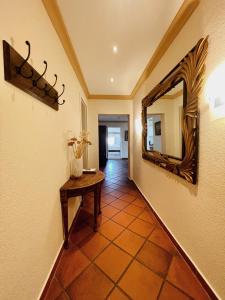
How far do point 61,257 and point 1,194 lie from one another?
3.80ft

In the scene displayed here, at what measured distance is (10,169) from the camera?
689 millimetres

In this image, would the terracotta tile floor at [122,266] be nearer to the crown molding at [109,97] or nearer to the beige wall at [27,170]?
the beige wall at [27,170]

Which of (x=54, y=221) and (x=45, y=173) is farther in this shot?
(x=54, y=221)

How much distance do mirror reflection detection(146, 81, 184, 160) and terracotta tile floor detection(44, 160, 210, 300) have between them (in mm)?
1045

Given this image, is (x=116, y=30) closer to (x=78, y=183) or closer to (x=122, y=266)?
(x=78, y=183)

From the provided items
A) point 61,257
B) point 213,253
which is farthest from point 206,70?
point 61,257

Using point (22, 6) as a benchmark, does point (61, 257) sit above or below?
below

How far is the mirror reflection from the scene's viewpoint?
1424 millimetres

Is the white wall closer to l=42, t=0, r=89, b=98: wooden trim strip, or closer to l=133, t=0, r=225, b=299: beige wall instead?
l=42, t=0, r=89, b=98: wooden trim strip

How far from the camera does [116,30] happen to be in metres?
1.49

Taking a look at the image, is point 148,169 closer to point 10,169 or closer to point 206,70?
point 206,70

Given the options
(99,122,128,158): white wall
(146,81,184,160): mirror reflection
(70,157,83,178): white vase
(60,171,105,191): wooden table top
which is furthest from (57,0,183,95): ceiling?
(99,122,128,158): white wall

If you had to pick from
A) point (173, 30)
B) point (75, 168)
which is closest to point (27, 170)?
point (75, 168)

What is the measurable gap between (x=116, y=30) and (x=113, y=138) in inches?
383
